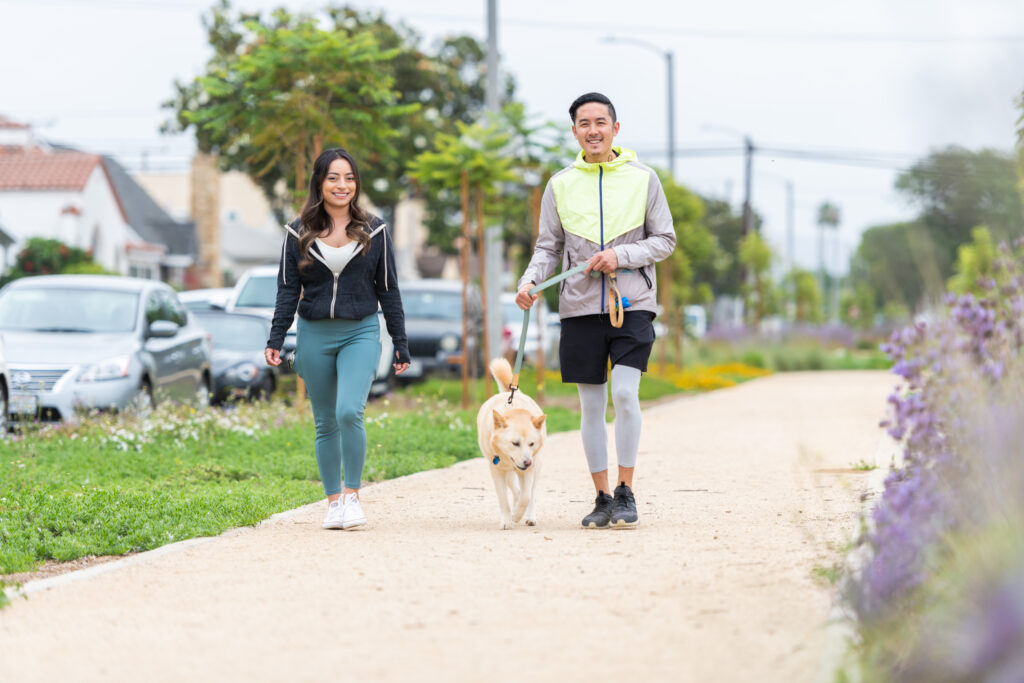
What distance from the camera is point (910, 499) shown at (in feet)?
14.9

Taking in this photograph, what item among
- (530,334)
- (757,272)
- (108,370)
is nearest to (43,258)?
(530,334)

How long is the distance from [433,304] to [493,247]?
200 centimetres

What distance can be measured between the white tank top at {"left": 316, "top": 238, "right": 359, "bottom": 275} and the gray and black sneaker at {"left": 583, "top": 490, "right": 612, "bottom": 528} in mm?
1789

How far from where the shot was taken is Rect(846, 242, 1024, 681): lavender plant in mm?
3359

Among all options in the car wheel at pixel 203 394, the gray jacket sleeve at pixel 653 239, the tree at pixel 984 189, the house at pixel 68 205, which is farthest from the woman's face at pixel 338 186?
the house at pixel 68 205

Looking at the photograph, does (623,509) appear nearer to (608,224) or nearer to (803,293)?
(608,224)

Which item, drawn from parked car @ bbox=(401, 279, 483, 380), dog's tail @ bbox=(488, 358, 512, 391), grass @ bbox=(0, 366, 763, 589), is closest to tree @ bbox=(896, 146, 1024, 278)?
dog's tail @ bbox=(488, 358, 512, 391)

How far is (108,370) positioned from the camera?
12.4 metres

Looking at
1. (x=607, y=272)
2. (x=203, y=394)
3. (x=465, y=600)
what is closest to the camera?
(x=465, y=600)

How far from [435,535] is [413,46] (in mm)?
36420

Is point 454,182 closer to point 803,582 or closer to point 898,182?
point 803,582

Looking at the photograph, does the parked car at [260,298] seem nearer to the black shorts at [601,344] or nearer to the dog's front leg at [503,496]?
the dog's front leg at [503,496]

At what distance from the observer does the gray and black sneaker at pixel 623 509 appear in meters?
6.86

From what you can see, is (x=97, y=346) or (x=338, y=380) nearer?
(x=338, y=380)
